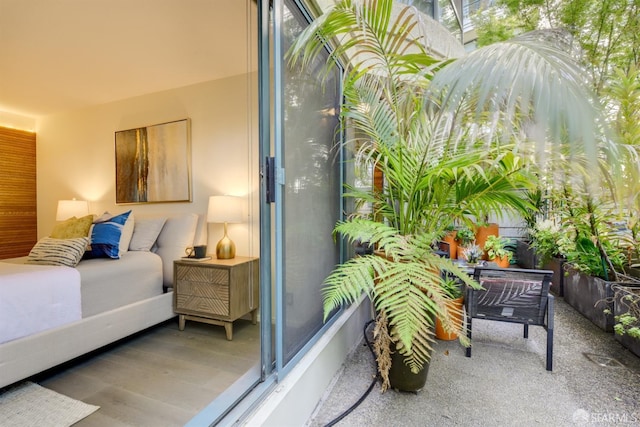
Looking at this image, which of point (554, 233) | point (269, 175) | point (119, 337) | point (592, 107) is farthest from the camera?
point (554, 233)

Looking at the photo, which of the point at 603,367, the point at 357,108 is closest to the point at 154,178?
the point at 357,108

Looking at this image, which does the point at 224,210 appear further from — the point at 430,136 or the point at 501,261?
the point at 501,261

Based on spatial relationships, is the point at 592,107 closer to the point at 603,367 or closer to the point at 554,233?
the point at 603,367

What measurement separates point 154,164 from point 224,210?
3.94ft

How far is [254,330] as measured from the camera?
2.27m

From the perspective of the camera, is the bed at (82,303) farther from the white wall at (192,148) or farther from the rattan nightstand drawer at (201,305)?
the white wall at (192,148)

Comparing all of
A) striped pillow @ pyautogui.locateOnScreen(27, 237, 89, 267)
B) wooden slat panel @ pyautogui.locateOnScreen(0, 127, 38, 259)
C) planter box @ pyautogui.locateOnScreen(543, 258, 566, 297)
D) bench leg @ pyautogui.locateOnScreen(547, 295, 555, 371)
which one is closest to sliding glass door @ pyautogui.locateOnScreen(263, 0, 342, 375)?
bench leg @ pyautogui.locateOnScreen(547, 295, 555, 371)

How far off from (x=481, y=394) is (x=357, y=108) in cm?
163

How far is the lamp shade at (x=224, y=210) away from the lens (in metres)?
2.35

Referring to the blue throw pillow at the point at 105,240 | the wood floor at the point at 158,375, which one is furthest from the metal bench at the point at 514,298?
the blue throw pillow at the point at 105,240

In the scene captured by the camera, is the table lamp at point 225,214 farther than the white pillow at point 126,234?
No

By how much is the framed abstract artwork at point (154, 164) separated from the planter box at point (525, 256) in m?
4.22

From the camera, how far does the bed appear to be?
1474 mm

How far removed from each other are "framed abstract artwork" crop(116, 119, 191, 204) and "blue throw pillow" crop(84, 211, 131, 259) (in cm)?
55
